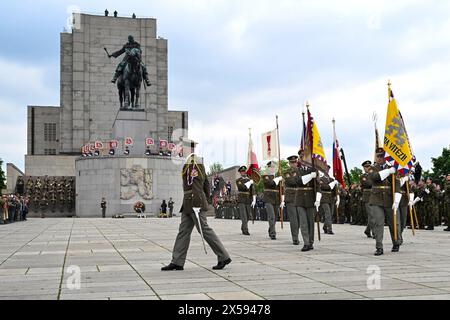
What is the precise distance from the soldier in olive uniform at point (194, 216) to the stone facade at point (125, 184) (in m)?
38.5

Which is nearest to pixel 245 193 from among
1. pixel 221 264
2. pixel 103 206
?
pixel 221 264

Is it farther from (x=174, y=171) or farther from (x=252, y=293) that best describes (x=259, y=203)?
(x=252, y=293)

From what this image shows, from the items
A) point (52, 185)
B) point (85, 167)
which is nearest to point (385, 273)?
point (85, 167)

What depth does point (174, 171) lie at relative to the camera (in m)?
50.9

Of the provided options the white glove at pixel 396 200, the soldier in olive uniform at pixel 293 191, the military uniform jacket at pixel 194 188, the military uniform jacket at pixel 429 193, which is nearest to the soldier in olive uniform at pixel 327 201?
the soldier in olive uniform at pixel 293 191

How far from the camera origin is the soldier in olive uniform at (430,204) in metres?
21.8

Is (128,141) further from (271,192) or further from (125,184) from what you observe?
(271,192)

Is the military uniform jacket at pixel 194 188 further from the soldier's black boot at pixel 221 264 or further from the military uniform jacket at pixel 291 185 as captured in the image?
the military uniform jacket at pixel 291 185

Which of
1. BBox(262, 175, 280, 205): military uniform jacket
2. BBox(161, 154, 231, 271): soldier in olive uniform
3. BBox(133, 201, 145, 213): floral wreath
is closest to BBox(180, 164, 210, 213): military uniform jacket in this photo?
BBox(161, 154, 231, 271): soldier in olive uniform

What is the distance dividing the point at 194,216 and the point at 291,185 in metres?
4.46

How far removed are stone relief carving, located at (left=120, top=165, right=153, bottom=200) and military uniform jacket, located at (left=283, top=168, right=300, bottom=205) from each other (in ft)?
114

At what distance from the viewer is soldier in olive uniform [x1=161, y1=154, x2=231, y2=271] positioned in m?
9.38

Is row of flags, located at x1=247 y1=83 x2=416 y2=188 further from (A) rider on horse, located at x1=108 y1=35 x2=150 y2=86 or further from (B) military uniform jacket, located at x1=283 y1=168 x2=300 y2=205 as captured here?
(A) rider on horse, located at x1=108 y1=35 x2=150 y2=86

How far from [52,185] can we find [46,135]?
92.4 feet
